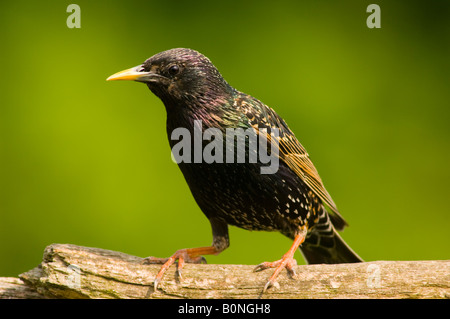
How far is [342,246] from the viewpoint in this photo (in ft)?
13.0

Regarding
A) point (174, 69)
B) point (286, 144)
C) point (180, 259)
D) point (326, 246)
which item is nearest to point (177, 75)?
point (174, 69)

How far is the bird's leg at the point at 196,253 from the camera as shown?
10.8 feet

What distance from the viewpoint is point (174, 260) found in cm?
338

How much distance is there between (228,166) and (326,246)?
3.83ft

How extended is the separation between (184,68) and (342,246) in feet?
5.35

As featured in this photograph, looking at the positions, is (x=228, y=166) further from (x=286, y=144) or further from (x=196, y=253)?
(x=196, y=253)

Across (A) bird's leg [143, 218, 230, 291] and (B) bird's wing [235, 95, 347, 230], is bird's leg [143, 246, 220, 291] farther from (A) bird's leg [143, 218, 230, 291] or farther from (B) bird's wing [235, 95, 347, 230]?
(B) bird's wing [235, 95, 347, 230]

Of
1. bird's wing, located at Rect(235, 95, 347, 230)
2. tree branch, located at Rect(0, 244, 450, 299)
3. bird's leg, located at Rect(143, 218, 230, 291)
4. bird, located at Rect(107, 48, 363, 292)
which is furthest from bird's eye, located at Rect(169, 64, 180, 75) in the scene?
tree branch, located at Rect(0, 244, 450, 299)

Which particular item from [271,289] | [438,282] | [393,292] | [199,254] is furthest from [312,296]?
[199,254]

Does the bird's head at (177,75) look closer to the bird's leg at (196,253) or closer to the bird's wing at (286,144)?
the bird's wing at (286,144)

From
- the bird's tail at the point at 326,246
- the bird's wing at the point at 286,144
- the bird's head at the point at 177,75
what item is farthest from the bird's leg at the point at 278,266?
the bird's head at the point at 177,75

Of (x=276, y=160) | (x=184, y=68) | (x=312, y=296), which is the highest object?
(x=184, y=68)

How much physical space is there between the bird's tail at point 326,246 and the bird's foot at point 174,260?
0.82 metres

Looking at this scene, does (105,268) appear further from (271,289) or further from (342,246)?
(342,246)
